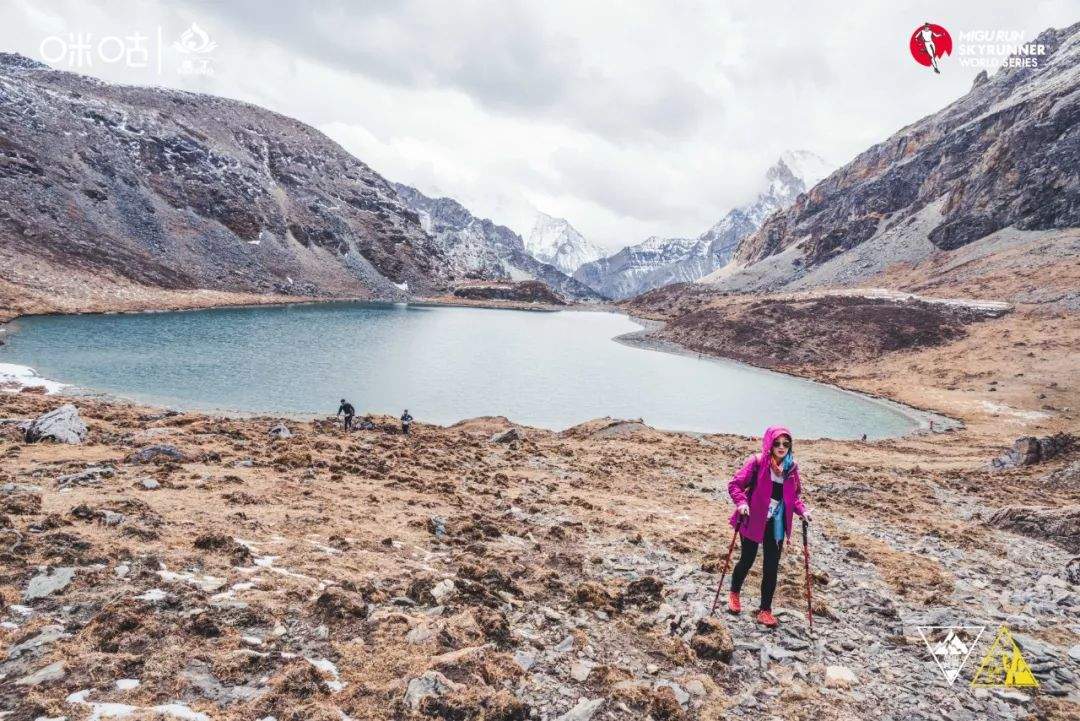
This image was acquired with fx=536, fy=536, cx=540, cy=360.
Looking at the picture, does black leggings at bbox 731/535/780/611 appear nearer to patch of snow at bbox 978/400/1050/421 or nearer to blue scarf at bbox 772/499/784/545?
blue scarf at bbox 772/499/784/545

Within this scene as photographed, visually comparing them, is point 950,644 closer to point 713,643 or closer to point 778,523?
point 778,523

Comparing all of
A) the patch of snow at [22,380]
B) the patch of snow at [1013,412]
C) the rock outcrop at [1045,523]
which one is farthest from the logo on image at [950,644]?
the patch of snow at [1013,412]

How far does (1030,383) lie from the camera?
61.1 meters

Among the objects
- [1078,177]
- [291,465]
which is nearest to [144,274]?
[291,465]

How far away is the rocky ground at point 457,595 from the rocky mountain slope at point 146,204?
10066 cm

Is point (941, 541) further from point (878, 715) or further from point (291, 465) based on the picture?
point (291, 465)

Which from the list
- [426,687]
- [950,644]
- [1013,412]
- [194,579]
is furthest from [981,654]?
[1013,412]

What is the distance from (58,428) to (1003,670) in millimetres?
→ 25953

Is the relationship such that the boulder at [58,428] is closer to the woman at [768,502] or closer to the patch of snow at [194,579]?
the patch of snow at [194,579]

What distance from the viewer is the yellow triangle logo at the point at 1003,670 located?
7555mm

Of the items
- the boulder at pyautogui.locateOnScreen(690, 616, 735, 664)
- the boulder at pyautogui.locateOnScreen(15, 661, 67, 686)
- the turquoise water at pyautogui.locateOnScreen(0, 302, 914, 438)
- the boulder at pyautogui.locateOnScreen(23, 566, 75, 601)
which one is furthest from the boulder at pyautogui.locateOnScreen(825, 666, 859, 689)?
the turquoise water at pyautogui.locateOnScreen(0, 302, 914, 438)

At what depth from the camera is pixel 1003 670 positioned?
307 inches

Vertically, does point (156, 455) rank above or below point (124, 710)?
below

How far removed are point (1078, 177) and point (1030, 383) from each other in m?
110
